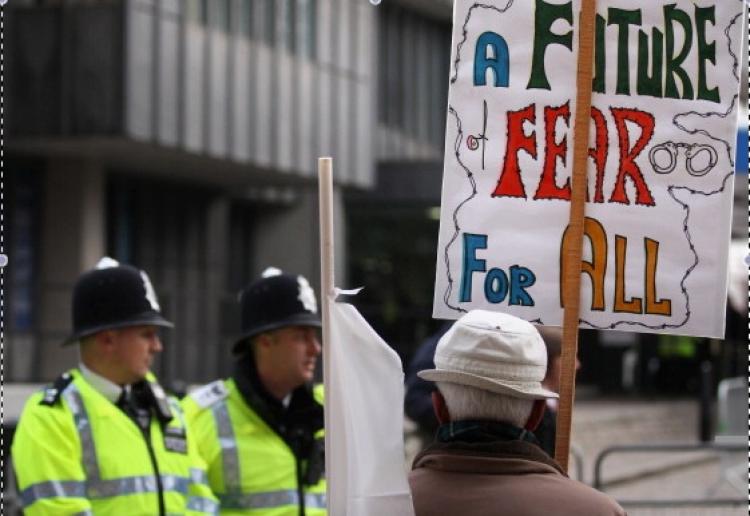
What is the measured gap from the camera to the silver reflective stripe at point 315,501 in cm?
567

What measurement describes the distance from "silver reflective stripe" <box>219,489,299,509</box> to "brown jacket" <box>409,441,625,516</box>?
1.86 meters

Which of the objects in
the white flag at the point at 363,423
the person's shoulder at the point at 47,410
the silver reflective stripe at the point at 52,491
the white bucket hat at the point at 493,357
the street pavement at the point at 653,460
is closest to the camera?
the white bucket hat at the point at 493,357

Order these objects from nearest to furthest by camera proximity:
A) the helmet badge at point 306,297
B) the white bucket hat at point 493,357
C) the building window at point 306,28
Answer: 1. the white bucket hat at point 493,357
2. the helmet badge at point 306,297
3. the building window at point 306,28

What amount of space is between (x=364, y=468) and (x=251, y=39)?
22626mm

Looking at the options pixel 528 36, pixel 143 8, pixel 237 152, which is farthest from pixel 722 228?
pixel 237 152

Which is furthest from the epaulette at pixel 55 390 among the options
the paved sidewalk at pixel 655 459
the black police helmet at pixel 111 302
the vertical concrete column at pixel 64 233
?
the vertical concrete column at pixel 64 233

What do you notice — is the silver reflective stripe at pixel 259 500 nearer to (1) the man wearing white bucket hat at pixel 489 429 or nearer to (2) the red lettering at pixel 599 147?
(2) the red lettering at pixel 599 147

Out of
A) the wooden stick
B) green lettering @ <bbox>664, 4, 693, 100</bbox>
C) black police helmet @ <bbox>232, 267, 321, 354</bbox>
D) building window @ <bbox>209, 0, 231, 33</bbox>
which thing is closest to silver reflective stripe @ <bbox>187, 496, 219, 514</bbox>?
black police helmet @ <bbox>232, 267, 321, 354</bbox>

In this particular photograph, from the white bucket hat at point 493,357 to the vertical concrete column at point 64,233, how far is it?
20008 mm

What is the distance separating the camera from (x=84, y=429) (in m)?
5.34

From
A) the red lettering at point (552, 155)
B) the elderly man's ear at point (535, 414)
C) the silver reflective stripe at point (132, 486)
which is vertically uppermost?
the red lettering at point (552, 155)

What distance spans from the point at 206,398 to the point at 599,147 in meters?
1.96

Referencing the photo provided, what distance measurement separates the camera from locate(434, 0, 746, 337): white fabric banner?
174 inches

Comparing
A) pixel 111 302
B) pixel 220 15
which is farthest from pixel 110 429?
pixel 220 15
